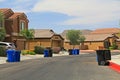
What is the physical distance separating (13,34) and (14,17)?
323 cm

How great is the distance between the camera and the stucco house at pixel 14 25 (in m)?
64.8

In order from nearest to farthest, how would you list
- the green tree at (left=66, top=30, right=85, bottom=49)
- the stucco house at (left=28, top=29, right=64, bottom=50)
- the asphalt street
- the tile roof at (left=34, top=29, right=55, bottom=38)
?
the asphalt street, the stucco house at (left=28, top=29, right=64, bottom=50), the tile roof at (left=34, top=29, right=55, bottom=38), the green tree at (left=66, top=30, right=85, bottom=49)

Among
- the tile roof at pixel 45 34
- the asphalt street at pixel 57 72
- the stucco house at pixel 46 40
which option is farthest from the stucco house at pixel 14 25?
the asphalt street at pixel 57 72

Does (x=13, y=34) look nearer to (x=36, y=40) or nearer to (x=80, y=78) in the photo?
(x=36, y=40)

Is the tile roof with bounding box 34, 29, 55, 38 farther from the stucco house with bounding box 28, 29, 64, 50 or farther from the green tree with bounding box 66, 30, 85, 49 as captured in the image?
the green tree with bounding box 66, 30, 85, 49

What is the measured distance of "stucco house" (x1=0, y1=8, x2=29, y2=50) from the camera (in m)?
64.8

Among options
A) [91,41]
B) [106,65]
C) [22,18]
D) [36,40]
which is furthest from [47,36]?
[106,65]

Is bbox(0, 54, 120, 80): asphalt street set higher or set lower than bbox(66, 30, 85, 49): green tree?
lower

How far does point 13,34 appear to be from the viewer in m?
64.4

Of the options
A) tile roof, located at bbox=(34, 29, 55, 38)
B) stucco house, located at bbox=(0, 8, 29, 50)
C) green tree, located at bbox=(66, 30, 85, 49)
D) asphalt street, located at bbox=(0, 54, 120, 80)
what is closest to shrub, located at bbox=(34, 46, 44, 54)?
stucco house, located at bbox=(0, 8, 29, 50)

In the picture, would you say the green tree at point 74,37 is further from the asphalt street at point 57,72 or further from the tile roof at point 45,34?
the asphalt street at point 57,72

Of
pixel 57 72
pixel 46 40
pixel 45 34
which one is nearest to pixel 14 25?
pixel 46 40

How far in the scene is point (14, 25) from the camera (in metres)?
65.5

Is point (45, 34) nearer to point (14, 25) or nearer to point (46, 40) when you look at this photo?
point (46, 40)
